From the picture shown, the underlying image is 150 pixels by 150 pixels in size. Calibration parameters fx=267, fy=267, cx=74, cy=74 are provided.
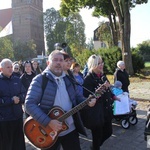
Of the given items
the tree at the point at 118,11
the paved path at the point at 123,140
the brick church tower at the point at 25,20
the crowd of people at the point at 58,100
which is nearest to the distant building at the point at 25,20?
the brick church tower at the point at 25,20

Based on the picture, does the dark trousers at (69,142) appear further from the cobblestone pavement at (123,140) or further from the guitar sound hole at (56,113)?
the cobblestone pavement at (123,140)

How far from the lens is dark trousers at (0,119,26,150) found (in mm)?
4746

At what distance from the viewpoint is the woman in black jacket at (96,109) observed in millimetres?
4672

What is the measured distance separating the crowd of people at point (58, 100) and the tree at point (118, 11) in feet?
43.5

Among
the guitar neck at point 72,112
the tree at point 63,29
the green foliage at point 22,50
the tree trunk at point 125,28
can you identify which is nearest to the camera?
the guitar neck at point 72,112

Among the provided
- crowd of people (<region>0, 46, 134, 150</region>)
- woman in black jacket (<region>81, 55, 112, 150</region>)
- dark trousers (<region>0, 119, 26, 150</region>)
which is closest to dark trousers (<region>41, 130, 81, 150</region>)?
crowd of people (<region>0, 46, 134, 150</region>)

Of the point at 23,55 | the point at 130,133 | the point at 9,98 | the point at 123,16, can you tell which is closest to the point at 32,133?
the point at 9,98

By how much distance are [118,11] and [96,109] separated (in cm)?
1640

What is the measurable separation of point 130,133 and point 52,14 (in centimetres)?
7353

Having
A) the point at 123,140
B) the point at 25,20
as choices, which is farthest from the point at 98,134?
the point at 25,20

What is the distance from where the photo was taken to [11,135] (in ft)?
15.7

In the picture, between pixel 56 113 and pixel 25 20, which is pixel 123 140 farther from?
pixel 25 20

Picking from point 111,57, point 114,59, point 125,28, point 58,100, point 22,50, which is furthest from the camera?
point 22,50

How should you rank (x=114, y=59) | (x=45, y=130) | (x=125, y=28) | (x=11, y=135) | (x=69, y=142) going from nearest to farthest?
(x=45, y=130) < (x=69, y=142) < (x=11, y=135) < (x=125, y=28) < (x=114, y=59)
